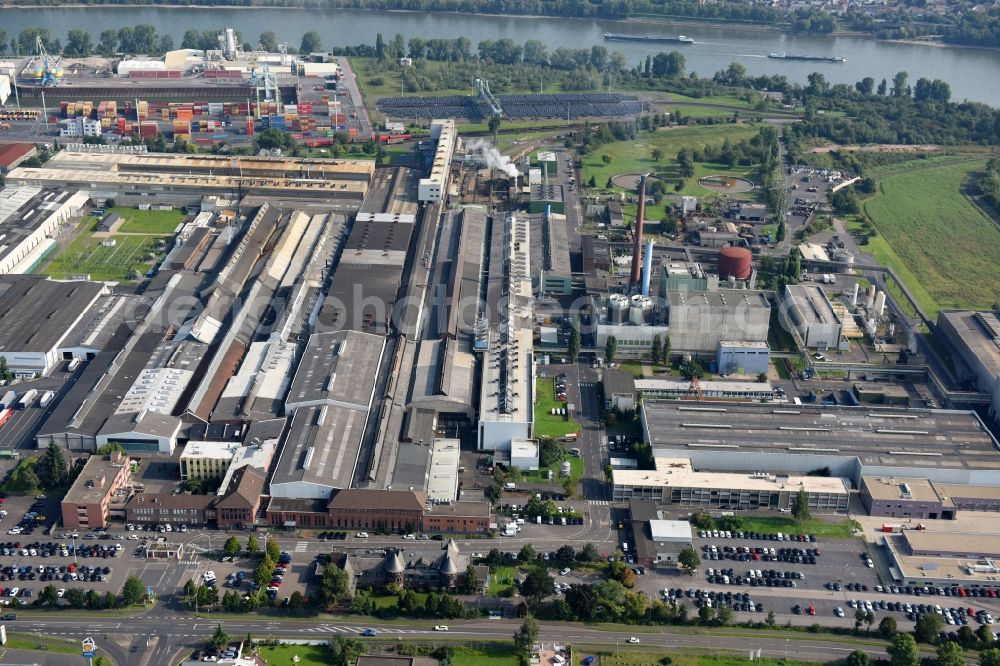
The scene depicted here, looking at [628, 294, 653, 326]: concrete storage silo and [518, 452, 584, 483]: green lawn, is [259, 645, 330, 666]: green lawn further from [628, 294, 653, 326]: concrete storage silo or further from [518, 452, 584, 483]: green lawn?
[628, 294, 653, 326]: concrete storage silo

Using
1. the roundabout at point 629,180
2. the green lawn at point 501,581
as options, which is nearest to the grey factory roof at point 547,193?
the roundabout at point 629,180

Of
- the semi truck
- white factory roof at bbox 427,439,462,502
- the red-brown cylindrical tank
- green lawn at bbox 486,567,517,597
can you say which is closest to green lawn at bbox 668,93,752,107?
the red-brown cylindrical tank

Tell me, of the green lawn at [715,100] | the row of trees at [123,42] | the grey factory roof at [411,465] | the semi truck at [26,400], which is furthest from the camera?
the row of trees at [123,42]

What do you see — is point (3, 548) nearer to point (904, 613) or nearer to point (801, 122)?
point (904, 613)

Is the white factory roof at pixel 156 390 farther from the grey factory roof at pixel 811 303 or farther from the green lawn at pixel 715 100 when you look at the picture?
the green lawn at pixel 715 100

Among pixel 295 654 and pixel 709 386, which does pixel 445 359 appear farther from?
pixel 295 654

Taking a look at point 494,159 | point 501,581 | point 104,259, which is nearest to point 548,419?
point 501,581
